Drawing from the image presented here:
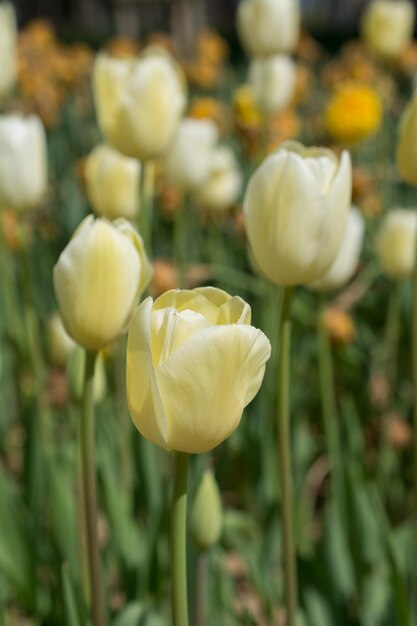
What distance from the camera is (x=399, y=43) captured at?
3.24 m

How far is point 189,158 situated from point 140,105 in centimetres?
70

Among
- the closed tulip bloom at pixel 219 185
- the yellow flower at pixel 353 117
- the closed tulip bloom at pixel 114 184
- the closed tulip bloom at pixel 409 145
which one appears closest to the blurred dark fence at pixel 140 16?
the yellow flower at pixel 353 117

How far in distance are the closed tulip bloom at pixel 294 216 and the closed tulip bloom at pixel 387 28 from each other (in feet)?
7.79

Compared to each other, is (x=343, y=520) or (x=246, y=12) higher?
(x=246, y=12)

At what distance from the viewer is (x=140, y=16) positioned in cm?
1388

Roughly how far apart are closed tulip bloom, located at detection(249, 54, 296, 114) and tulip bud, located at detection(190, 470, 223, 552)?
1729 mm

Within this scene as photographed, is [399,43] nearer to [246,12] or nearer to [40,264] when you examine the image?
[246,12]

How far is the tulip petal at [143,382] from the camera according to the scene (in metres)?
0.67

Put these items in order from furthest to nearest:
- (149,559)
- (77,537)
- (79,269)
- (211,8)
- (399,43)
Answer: (211,8) → (399,43) → (77,537) → (149,559) → (79,269)

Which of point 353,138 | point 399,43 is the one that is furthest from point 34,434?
point 399,43

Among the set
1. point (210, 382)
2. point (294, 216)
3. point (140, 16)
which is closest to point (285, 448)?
point (294, 216)

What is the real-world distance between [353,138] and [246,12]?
23.2 inches

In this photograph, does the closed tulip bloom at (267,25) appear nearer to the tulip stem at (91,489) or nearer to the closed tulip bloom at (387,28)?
the closed tulip bloom at (387,28)

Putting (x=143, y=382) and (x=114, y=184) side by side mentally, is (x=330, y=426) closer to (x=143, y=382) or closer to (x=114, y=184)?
(x=114, y=184)
